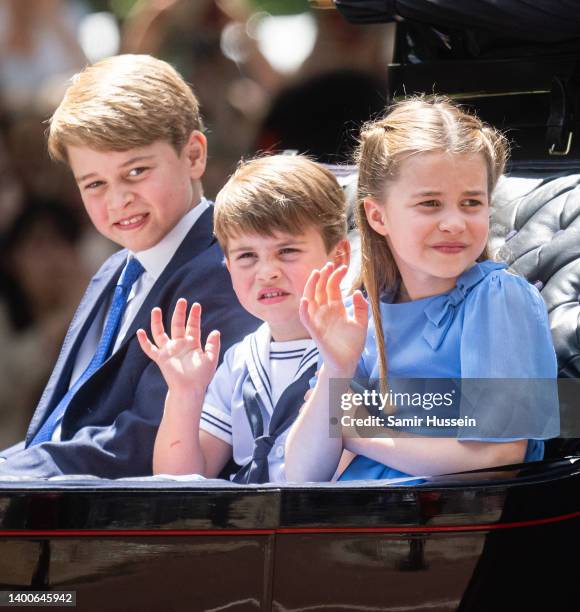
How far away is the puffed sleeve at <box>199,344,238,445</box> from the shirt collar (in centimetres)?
26

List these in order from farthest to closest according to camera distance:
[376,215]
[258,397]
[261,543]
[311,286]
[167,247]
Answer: [167,247], [258,397], [376,215], [311,286], [261,543]

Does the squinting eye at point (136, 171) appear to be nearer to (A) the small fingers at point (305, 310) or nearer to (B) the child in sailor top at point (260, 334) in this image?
(B) the child in sailor top at point (260, 334)

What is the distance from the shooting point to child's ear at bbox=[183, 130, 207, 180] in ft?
7.27

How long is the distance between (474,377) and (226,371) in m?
0.54

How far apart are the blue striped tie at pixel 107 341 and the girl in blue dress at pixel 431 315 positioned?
577 mm

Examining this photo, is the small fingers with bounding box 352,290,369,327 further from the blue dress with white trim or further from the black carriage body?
the black carriage body

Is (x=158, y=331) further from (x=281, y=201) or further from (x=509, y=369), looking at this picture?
(x=509, y=369)

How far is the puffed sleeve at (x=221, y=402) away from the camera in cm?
199

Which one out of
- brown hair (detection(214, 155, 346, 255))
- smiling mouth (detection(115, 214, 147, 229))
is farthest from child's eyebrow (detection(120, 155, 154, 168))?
brown hair (detection(214, 155, 346, 255))

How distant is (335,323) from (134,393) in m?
0.56

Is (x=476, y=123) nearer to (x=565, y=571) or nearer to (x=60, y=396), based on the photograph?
(x=565, y=571)

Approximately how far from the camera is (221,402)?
2.01 m

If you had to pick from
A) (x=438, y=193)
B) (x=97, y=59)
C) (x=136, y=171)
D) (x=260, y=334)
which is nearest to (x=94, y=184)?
(x=136, y=171)

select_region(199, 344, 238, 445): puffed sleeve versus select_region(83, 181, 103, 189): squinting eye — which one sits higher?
select_region(83, 181, 103, 189): squinting eye
